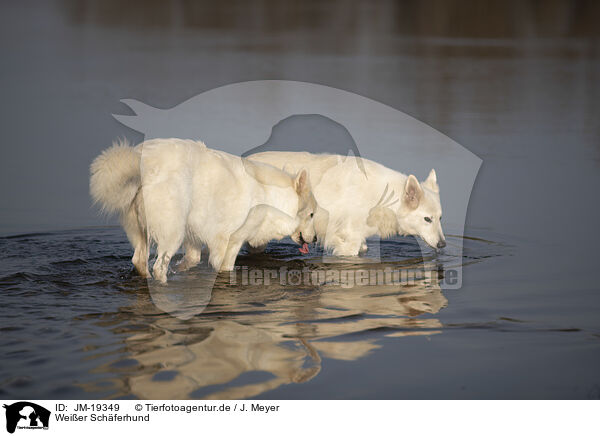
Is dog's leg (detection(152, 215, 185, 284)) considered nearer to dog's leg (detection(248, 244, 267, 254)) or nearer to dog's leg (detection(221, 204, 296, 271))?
dog's leg (detection(221, 204, 296, 271))

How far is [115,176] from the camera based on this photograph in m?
7.25

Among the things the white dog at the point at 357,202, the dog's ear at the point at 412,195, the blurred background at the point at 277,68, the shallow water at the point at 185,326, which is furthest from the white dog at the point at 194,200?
the blurred background at the point at 277,68

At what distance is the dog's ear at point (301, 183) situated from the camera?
28.7 ft

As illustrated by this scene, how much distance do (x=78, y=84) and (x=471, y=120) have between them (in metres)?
9.70

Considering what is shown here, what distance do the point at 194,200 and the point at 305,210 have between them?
62.0 inches

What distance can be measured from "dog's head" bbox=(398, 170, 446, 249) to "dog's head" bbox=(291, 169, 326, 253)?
1.23m

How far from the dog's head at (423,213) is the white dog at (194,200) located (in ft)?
4.12

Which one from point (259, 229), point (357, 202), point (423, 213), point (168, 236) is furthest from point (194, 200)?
point (423, 213)

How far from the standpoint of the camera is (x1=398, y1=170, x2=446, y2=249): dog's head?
945 centimetres

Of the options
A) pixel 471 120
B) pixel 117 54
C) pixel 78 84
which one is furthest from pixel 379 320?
pixel 117 54

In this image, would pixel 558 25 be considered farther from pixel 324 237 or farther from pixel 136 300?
pixel 136 300

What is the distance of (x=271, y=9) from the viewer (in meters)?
35.9
